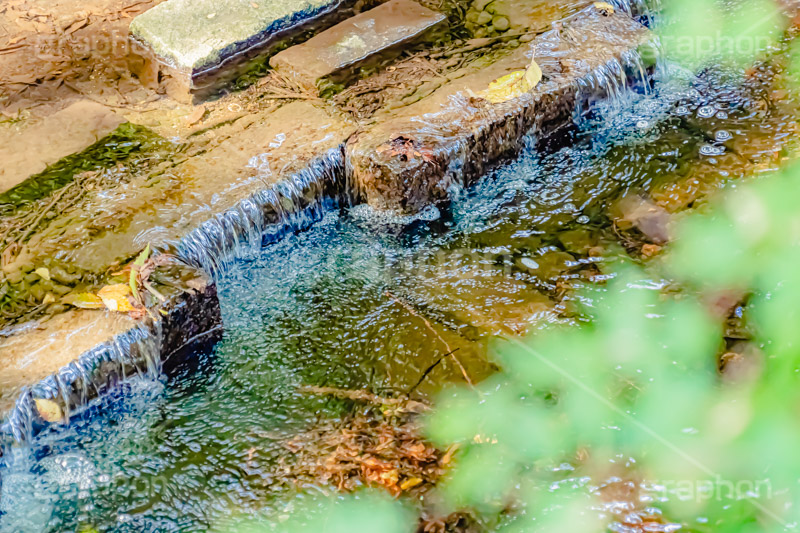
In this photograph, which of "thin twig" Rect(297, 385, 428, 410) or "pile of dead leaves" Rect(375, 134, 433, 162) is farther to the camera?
"pile of dead leaves" Rect(375, 134, 433, 162)

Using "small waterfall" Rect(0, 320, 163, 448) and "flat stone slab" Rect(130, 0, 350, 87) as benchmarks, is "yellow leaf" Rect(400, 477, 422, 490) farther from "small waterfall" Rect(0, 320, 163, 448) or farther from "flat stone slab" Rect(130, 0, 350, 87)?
"flat stone slab" Rect(130, 0, 350, 87)

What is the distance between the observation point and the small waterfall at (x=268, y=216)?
3217mm

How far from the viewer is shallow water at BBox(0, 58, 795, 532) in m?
2.61

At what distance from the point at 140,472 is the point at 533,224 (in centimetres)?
213

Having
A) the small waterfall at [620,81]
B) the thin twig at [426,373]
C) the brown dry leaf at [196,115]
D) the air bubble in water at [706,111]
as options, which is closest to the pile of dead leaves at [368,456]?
the thin twig at [426,373]

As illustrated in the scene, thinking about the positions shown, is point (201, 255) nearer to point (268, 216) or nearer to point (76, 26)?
point (268, 216)

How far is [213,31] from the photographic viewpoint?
4242mm

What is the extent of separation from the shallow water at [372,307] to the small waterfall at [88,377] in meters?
0.08

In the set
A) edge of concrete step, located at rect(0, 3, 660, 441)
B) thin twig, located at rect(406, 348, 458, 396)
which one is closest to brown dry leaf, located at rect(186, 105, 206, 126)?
edge of concrete step, located at rect(0, 3, 660, 441)

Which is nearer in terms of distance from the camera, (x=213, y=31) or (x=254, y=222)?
(x=254, y=222)

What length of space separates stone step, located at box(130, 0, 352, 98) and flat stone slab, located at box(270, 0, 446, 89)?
26 centimetres

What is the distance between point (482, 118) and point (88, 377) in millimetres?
2220

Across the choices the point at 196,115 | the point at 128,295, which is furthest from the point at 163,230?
the point at 196,115

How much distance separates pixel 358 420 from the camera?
2766mm
